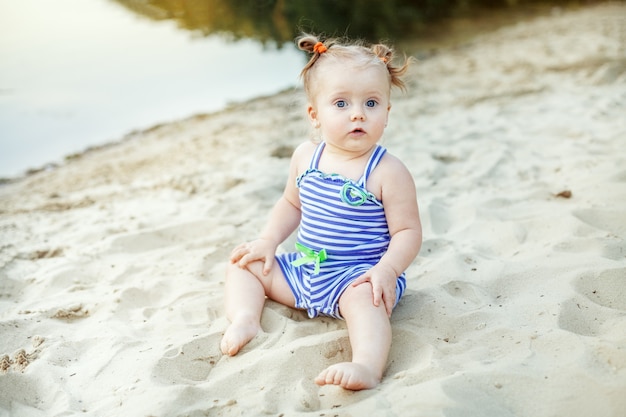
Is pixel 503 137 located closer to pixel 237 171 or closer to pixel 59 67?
pixel 237 171

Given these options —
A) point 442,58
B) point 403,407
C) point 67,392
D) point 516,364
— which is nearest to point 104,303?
point 67,392

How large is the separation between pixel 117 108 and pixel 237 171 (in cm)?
382

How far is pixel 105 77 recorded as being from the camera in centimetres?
870

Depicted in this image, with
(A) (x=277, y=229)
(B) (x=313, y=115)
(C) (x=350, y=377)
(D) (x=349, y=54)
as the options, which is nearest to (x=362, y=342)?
(C) (x=350, y=377)

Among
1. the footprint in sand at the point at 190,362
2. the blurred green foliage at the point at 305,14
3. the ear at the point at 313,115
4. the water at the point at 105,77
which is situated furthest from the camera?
the blurred green foliage at the point at 305,14

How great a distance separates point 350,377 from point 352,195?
0.77 metres

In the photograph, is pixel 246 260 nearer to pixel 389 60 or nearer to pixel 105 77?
pixel 389 60

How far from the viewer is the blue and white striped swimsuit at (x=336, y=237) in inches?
92.4

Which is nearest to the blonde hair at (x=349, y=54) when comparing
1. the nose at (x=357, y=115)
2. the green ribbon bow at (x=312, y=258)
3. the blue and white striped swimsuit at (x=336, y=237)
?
the nose at (x=357, y=115)

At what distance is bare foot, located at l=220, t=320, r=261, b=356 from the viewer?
2178mm

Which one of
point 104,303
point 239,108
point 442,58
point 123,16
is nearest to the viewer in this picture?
point 104,303

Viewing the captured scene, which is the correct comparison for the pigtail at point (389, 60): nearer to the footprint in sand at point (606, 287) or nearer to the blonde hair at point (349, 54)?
the blonde hair at point (349, 54)

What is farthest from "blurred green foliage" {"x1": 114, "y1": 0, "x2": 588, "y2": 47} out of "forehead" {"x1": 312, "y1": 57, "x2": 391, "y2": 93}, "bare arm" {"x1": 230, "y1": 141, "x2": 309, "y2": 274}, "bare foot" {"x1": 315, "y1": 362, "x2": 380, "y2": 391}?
"bare foot" {"x1": 315, "y1": 362, "x2": 380, "y2": 391}

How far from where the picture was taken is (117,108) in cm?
767
